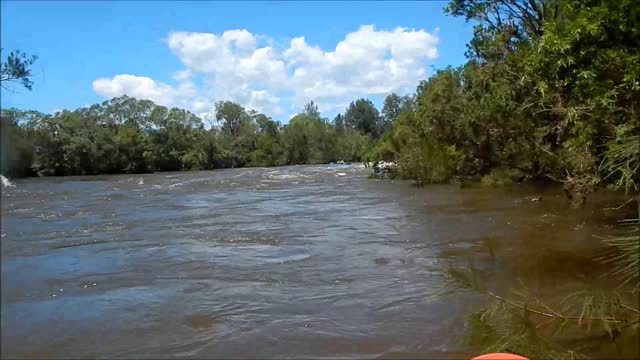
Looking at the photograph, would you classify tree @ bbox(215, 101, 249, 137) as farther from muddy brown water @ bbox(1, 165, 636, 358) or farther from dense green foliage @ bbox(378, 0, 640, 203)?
muddy brown water @ bbox(1, 165, 636, 358)

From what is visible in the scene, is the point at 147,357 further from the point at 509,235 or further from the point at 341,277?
the point at 509,235

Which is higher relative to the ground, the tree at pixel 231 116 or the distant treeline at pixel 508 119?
the tree at pixel 231 116

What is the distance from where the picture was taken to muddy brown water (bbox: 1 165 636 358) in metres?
6.23

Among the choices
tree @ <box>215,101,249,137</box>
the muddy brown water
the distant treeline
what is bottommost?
the muddy brown water

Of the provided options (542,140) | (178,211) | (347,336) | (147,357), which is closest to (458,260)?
(347,336)

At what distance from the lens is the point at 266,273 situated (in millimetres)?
9789

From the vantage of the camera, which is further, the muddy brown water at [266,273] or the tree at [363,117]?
the tree at [363,117]

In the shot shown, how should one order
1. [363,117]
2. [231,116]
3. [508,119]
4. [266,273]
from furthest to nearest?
[363,117], [231,116], [508,119], [266,273]

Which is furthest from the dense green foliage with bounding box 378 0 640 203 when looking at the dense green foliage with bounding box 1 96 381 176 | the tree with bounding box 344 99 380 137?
the tree with bounding box 344 99 380 137

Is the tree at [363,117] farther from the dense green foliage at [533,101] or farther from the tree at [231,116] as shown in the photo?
the dense green foliage at [533,101]

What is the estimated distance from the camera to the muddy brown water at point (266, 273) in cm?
623

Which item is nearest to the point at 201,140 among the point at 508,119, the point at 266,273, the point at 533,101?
the point at 508,119

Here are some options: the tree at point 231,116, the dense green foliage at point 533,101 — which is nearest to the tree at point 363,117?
the tree at point 231,116

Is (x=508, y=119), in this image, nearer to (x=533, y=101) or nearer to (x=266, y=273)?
(x=533, y=101)
